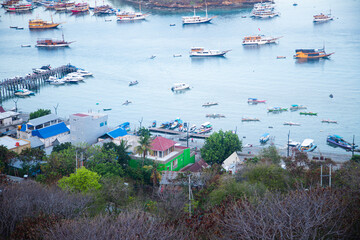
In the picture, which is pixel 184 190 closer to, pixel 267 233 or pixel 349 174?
pixel 349 174

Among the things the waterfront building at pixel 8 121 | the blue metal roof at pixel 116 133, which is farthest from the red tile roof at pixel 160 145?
the waterfront building at pixel 8 121

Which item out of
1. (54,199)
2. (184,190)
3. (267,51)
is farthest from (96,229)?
(267,51)

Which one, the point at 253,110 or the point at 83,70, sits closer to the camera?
the point at 253,110

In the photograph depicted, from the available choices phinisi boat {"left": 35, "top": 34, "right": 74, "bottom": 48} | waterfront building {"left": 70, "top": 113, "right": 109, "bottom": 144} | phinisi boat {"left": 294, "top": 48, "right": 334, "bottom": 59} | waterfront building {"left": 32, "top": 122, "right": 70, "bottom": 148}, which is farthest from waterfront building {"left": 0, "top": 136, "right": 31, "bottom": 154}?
phinisi boat {"left": 35, "top": 34, "right": 74, "bottom": 48}

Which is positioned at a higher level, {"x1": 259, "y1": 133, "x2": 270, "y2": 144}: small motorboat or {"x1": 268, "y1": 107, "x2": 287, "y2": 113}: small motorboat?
{"x1": 268, "y1": 107, "x2": 287, "y2": 113}: small motorboat

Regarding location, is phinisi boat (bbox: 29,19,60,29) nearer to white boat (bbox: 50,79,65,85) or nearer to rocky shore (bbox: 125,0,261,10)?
rocky shore (bbox: 125,0,261,10)

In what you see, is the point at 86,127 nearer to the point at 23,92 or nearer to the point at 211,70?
the point at 23,92
